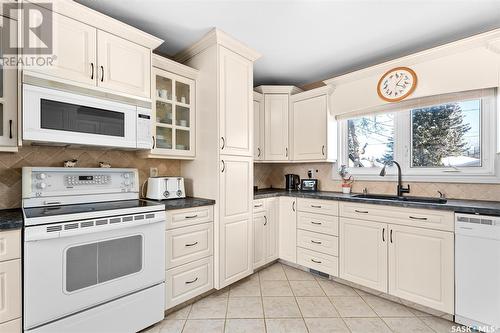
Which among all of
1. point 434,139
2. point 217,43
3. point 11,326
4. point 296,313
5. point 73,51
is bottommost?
point 296,313

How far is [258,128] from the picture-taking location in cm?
328

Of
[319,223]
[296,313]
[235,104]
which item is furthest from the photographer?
[319,223]

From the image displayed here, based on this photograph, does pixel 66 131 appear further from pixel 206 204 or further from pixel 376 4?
pixel 376 4

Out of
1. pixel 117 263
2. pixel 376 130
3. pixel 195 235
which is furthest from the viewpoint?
pixel 376 130

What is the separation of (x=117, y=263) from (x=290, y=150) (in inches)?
93.7

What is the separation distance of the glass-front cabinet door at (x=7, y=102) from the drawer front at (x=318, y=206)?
2.56 metres

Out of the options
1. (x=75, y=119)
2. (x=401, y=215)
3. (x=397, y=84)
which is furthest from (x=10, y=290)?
(x=397, y=84)

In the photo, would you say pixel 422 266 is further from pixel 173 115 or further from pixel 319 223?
pixel 173 115

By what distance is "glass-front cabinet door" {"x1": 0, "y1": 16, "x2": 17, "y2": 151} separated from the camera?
1487mm

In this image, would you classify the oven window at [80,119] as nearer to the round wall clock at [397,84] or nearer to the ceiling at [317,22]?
the ceiling at [317,22]

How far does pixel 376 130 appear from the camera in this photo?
9.63ft

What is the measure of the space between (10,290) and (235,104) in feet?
6.87

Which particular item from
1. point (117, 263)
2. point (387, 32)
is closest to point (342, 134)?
point (387, 32)

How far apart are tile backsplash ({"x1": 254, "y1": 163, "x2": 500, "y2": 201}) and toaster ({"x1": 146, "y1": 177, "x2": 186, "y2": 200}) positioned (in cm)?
145
